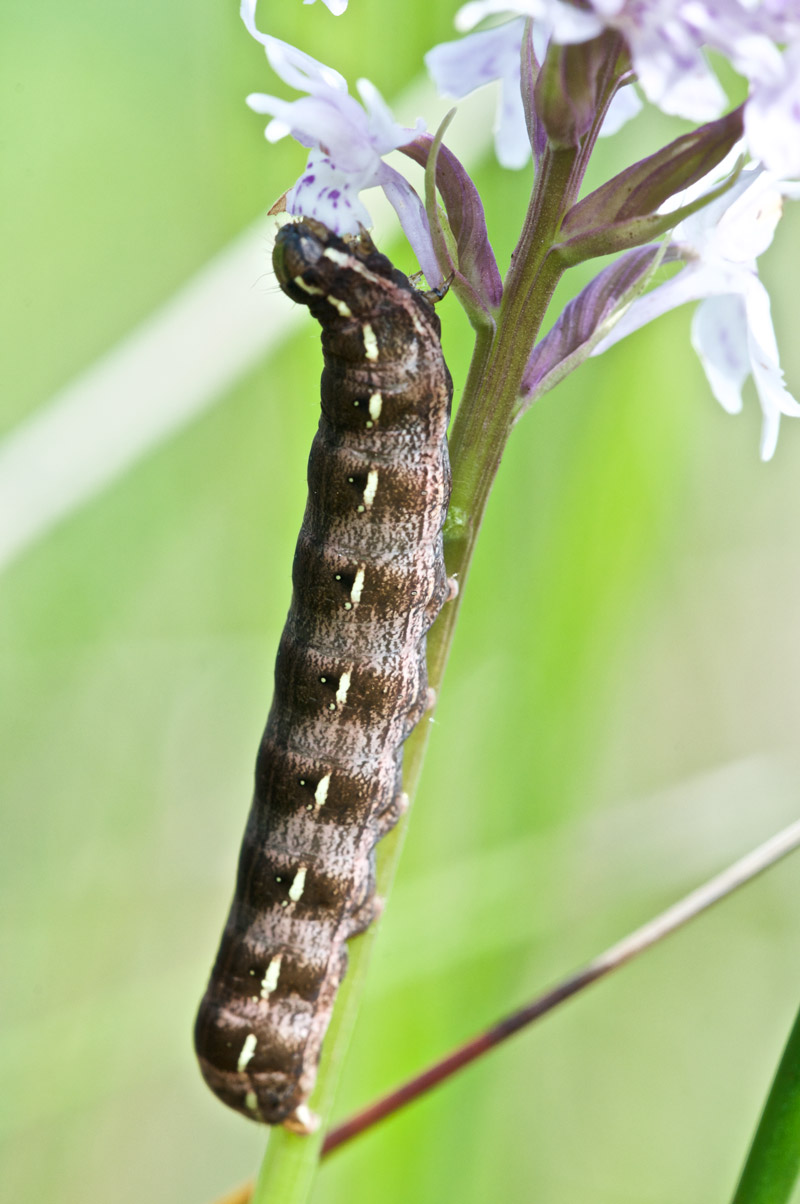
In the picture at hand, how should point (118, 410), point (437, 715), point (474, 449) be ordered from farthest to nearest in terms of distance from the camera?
point (437, 715) → point (118, 410) → point (474, 449)

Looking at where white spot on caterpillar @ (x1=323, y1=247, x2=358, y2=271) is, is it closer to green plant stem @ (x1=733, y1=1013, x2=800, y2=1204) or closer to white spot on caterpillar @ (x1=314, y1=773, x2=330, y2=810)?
white spot on caterpillar @ (x1=314, y1=773, x2=330, y2=810)

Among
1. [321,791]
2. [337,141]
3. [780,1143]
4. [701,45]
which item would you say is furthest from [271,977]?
[701,45]

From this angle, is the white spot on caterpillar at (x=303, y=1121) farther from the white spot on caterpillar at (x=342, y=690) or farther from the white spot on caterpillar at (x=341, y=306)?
the white spot on caterpillar at (x=341, y=306)

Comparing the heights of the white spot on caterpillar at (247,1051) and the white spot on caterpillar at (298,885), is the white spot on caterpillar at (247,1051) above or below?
below

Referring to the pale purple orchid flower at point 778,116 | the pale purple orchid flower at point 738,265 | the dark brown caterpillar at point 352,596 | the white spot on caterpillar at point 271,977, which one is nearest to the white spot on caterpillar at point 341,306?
the dark brown caterpillar at point 352,596

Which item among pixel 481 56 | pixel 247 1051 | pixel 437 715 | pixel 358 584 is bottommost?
pixel 247 1051

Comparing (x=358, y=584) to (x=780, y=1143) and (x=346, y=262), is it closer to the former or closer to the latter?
(x=346, y=262)

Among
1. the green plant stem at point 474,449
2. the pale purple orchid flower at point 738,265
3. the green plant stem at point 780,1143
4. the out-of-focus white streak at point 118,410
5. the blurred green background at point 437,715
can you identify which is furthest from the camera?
the blurred green background at point 437,715
